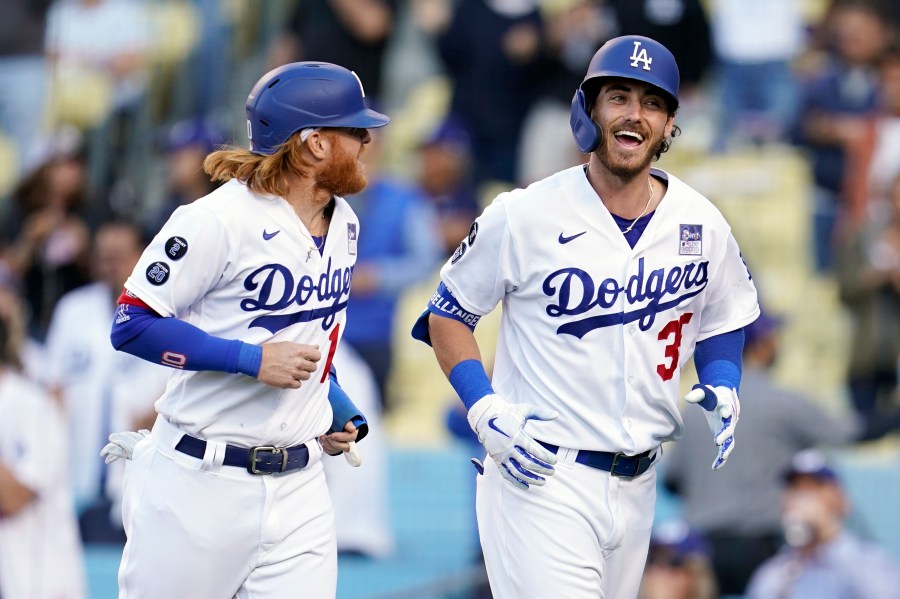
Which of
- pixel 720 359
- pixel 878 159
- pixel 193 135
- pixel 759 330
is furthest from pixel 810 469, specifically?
Answer: pixel 193 135

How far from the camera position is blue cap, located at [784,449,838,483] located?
6.81 metres

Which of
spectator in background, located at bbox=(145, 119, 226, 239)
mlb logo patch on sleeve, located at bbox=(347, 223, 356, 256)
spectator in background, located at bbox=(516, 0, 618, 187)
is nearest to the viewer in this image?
mlb logo patch on sleeve, located at bbox=(347, 223, 356, 256)

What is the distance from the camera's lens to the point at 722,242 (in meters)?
3.99

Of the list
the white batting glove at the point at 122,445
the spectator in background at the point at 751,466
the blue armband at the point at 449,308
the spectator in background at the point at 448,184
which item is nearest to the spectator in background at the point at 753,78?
the spectator in background at the point at 448,184

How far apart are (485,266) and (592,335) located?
0.33 metres

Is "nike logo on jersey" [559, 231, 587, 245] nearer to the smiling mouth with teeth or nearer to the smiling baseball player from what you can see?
the smiling baseball player

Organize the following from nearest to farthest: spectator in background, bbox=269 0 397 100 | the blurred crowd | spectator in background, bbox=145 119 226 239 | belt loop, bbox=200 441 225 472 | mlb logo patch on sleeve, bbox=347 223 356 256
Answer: belt loop, bbox=200 441 225 472
mlb logo patch on sleeve, bbox=347 223 356 256
the blurred crowd
spectator in background, bbox=145 119 226 239
spectator in background, bbox=269 0 397 100

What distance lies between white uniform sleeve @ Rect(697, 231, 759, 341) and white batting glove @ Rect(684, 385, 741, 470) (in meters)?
0.24

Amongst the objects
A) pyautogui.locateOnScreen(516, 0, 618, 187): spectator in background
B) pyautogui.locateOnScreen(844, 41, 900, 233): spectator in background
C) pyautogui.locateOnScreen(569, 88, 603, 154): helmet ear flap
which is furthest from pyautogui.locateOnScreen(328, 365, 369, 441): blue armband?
pyautogui.locateOnScreen(516, 0, 618, 187): spectator in background

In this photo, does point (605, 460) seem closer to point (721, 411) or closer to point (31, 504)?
point (721, 411)

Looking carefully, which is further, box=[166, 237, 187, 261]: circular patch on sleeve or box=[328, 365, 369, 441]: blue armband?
box=[328, 365, 369, 441]: blue armband

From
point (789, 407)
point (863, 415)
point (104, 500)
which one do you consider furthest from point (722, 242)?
point (104, 500)

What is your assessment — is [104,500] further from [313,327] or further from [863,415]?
[313,327]

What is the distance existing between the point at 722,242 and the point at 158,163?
624cm
